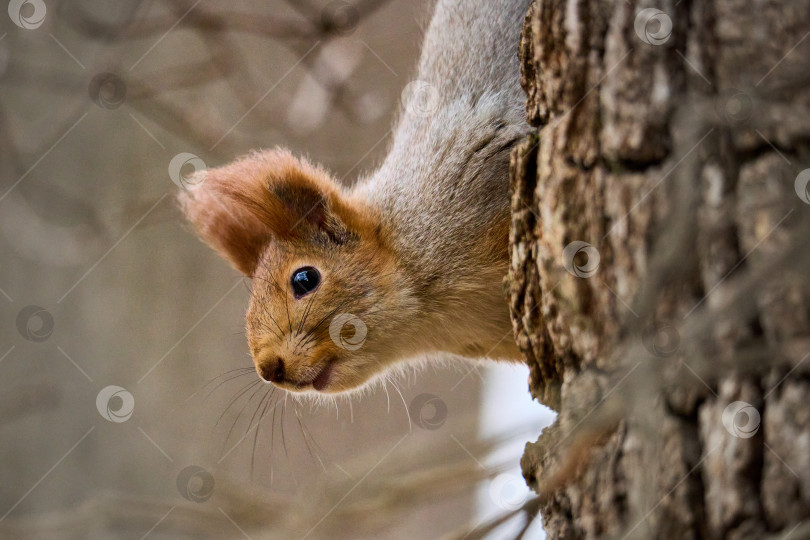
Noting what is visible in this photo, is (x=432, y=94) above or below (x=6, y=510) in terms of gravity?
below

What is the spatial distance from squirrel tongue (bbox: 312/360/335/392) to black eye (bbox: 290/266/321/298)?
0.17m

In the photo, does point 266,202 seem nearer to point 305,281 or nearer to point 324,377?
point 305,281

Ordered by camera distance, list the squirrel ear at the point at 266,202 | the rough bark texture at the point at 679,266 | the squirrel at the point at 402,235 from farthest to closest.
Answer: the squirrel ear at the point at 266,202 → the squirrel at the point at 402,235 → the rough bark texture at the point at 679,266

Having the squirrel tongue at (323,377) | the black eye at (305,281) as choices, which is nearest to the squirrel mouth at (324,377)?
the squirrel tongue at (323,377)

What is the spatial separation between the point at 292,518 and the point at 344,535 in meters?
0.48

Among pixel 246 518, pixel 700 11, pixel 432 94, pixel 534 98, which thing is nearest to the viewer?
pixel 700 11

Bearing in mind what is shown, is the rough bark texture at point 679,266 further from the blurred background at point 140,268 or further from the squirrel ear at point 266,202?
the blurred background at point 140,268

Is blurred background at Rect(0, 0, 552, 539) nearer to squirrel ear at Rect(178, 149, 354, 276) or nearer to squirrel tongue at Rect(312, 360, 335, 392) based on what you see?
squirrel ear at Rect(178, 149, 354, 276)

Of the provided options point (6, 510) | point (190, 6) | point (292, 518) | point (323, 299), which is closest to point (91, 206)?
point (190, 6)

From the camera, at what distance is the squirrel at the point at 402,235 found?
1644 mm

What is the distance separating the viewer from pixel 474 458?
1396mm

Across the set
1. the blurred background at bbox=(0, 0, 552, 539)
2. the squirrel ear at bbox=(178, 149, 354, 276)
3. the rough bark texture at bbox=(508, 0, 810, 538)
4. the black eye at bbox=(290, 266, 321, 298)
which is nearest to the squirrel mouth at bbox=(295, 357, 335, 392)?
the black eye at bbox=(290, 266, 321, 298)

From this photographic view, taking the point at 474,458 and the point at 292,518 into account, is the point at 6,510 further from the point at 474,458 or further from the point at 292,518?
the point at 474,458

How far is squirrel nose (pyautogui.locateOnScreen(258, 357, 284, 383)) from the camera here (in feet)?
5.41
